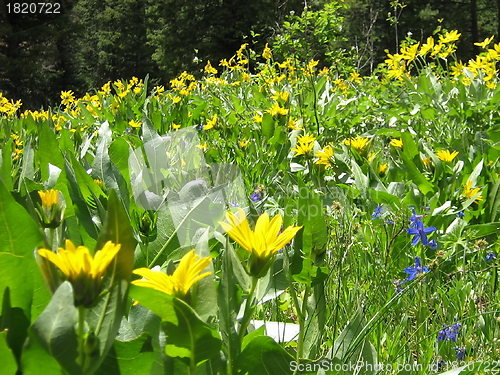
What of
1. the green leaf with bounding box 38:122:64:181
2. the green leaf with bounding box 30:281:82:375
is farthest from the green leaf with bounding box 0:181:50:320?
the green leaf with bounding box 38:122:64:181

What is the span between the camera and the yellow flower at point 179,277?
17.6 inches

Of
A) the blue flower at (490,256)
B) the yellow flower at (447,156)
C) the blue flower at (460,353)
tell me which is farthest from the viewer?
the yellow flower at (447,156)

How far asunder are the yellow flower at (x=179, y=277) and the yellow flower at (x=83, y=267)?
42 millimetres

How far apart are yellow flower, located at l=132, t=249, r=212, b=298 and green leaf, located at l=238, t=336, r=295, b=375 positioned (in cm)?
17

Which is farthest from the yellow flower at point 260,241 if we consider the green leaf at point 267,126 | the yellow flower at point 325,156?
the green leaf at point 267,126

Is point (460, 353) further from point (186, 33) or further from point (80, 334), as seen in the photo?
point (186, 33)

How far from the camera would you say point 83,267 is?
1.38 ft

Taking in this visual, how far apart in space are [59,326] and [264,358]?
289 mm

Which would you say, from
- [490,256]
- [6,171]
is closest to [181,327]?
[6,171]

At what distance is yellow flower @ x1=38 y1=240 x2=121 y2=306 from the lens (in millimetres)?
409

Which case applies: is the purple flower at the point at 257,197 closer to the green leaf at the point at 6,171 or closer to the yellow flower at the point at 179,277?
the green leaf at the point at 6,171

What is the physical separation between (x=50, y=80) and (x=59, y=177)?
2460cm

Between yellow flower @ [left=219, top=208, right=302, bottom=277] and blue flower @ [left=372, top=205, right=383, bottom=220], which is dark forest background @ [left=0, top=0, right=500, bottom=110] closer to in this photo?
blue flower @ [left=372, top=205, right=383, bottom=220]

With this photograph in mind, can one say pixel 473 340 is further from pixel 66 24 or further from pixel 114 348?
pixel 66 24
